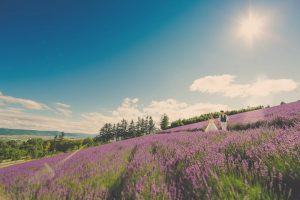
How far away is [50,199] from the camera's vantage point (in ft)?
8.91

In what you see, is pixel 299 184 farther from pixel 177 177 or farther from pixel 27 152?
pixel 27 152

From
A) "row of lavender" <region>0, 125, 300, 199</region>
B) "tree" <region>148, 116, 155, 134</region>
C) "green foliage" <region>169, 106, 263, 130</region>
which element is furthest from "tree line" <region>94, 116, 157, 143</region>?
"row of lavender" <region>0, 125, 300, 199</region>

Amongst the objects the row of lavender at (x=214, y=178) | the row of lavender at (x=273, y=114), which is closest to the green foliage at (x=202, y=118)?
the row of lavender at (x=273, y=114)

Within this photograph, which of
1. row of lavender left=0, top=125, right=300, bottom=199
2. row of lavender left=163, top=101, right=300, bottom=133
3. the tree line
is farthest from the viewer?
the tree line

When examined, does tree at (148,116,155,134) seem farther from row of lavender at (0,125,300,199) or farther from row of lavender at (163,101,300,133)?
row of lavender at (0,125,300,199)

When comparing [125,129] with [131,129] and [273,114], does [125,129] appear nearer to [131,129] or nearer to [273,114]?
[131,129]

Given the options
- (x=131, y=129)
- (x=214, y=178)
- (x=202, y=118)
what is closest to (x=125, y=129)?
(x=131, y=129)

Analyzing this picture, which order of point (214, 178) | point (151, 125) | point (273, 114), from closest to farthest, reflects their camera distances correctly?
point (214, 178)
point (273, 114)
point (151, 125)

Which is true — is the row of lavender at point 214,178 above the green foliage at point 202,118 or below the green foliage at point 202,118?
below

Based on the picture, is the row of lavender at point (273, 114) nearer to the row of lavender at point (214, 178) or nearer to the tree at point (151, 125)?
the row of lavender at point (214, 178)

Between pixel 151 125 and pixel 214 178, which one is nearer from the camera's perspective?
pixel 214 178

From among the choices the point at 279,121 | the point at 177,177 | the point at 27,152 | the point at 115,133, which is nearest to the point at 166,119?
the point at 115,133

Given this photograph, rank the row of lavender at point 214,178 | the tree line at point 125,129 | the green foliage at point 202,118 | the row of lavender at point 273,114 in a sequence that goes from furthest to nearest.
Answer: the tree line at point 125,129
the green foliage at point 202,118
the row of lavender at point 273,114
the row of lavender at point 214,178

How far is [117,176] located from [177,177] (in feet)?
3.80
